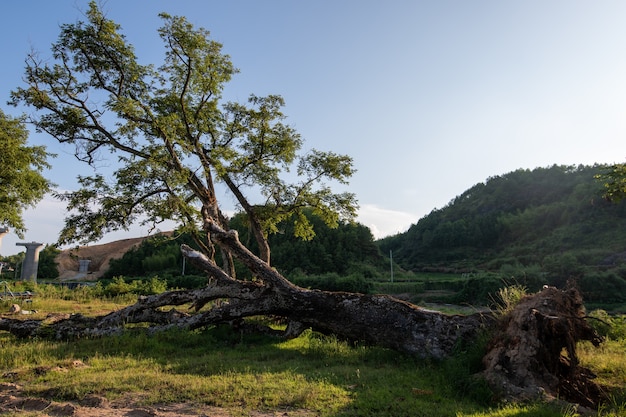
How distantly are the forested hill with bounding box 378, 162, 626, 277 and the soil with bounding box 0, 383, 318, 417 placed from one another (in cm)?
4690

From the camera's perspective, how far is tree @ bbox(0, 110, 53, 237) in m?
15.6

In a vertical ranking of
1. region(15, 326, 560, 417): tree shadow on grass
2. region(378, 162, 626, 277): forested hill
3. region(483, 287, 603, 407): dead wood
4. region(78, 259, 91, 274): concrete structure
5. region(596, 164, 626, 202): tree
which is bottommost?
region(15, 326, 560, 417): tree shadow on grass

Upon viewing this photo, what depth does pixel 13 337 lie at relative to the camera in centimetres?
941

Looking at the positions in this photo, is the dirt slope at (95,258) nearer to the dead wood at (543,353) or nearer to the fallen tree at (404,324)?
the fallen tree at (404,324)

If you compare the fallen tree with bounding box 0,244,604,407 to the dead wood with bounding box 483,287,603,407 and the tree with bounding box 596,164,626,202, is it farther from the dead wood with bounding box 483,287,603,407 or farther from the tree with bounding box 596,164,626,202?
the tree with bounding box 596,164,626,202

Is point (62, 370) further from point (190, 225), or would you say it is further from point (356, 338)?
point (190, 225)

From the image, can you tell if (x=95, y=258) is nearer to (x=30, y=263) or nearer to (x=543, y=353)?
(x=30, y=263)

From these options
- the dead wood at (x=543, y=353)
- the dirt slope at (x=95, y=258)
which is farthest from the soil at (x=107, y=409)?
the dirt slope at (x=95, y=258)

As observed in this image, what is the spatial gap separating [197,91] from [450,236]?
251 feet

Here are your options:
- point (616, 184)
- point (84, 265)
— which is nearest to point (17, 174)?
point (616, 184)

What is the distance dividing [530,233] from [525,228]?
1985 millimetres

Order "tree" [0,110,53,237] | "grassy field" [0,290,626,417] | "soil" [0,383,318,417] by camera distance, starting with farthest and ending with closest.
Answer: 1. "tree" [0,110,53,237]
2. "grassy field" [0,290,626,417]
3. "soil" [0,383,318,417]

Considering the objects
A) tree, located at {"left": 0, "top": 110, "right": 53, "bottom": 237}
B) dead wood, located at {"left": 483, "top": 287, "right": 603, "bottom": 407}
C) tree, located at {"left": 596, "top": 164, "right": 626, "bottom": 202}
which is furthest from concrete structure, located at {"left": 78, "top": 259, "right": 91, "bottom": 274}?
tree, located at {"left": 596, "top": 164, "right": 626, "bottom": 202}

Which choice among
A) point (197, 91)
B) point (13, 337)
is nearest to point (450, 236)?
point (197, 91)
